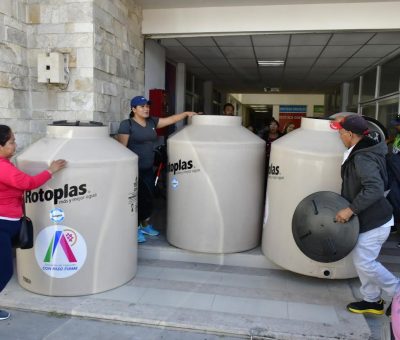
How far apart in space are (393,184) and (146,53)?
3.68 m

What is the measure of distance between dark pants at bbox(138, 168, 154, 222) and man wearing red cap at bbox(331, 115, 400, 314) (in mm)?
2062

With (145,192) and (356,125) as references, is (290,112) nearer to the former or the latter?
(145,192)

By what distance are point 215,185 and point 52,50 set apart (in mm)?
2108

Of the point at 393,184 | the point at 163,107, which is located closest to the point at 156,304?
the point at 393,184

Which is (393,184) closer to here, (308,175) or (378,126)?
(378,126)

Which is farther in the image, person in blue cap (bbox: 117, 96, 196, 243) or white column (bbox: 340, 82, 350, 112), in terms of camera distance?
white column (bbox: 340, 82, 350, 112)

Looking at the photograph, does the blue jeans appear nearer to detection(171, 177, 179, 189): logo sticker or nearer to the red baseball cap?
the red baseball cap

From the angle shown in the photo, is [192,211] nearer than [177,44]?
Yes

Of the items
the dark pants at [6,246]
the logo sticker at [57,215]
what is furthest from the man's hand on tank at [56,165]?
the dark pants at [6,246]

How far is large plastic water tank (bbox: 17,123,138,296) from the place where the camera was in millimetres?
3170

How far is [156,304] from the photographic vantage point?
319 cm

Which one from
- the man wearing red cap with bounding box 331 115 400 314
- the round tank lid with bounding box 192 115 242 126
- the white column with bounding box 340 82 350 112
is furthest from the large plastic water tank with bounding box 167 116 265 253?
the white column with bounding box 340 82 350 112

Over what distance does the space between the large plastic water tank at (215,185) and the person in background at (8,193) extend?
1.45 meters

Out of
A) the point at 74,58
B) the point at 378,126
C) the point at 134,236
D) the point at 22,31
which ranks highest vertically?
the point at 22,31
